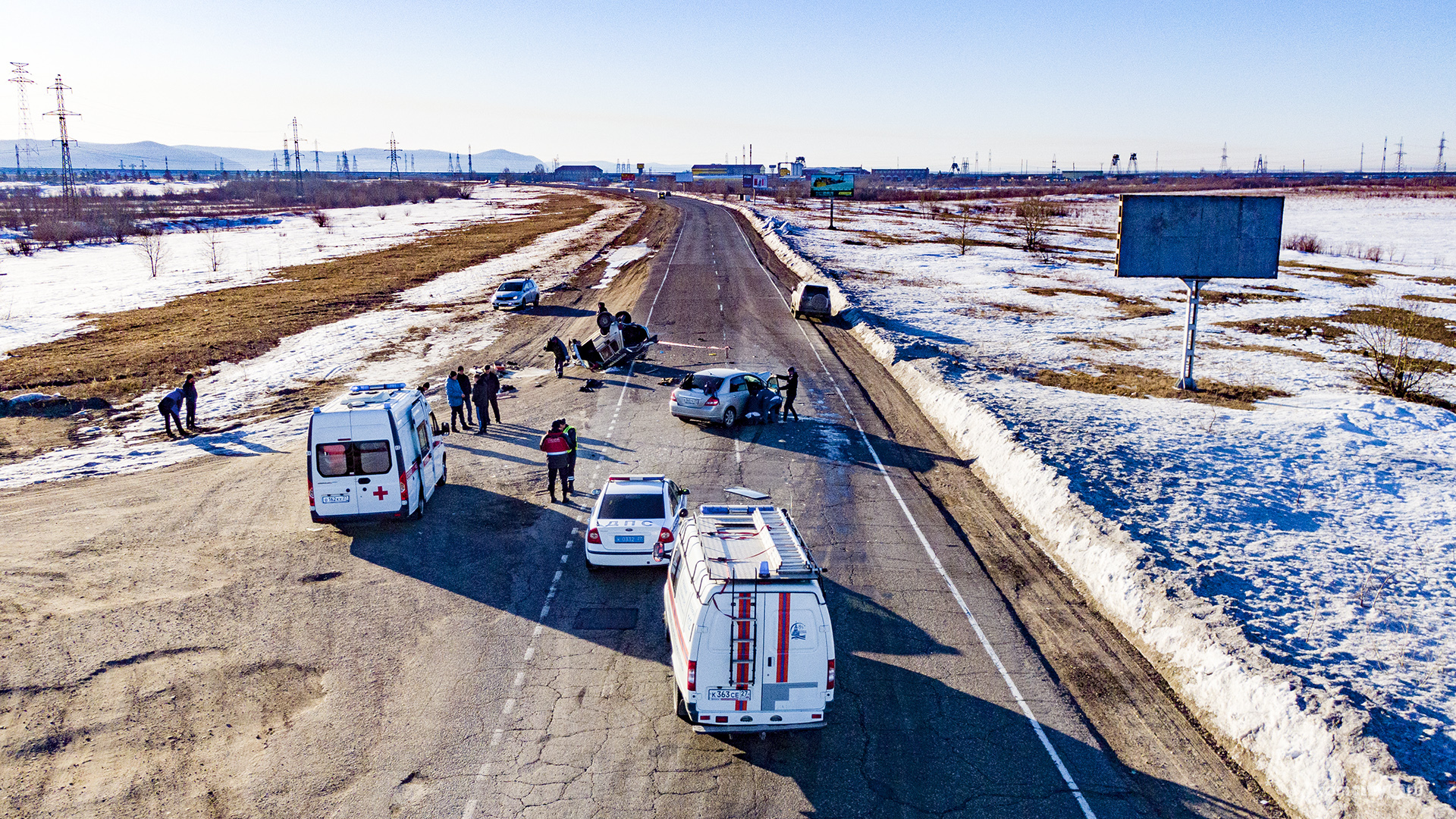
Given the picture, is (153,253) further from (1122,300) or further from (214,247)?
(1122,300)

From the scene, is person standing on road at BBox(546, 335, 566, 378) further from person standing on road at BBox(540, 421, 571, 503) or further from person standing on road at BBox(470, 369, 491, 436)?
person standing on road at BBox(540, 421, 571, 503)

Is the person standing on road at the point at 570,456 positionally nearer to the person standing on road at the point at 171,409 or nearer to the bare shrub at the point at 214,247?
the person standing on road at the point at 171,409

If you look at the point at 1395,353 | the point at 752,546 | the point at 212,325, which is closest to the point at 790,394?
the point at 752,546

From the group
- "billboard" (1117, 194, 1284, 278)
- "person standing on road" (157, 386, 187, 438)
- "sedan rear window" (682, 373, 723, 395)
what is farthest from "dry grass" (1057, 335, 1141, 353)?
"person standing on road" (157, 386, 187, 438)

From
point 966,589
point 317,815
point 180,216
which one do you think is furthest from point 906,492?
point 180,216

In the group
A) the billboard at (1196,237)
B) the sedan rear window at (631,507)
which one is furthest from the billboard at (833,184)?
the sedan rear window at (631,507)

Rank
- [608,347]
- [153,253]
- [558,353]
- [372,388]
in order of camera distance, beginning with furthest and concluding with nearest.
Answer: [153,253], [608,347], [558,353], [372,388]
